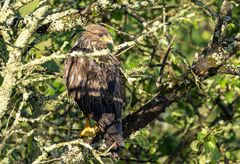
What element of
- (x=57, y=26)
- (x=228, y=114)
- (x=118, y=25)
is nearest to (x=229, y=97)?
(x=228, y=114)

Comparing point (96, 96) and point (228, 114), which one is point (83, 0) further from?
point (228, 114)

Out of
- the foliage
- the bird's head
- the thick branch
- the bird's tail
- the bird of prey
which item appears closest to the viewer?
the foliage

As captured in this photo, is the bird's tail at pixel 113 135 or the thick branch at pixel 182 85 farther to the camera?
the bird's tail at pixel 113 135

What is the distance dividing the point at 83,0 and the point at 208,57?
2.32 metres

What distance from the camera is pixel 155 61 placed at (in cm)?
676

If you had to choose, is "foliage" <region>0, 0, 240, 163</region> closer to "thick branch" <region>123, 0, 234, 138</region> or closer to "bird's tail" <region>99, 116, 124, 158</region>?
"thick branch" <region>123, 0, 234, 138</region>

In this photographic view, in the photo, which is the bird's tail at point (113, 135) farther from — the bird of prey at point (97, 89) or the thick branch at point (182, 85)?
the thick branch at point (182, 85)

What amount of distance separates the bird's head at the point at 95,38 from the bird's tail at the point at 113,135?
99 cm

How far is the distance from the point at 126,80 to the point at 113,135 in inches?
47.6

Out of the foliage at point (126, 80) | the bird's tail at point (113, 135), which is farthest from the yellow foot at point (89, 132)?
the bird's tail at point (113, 135)

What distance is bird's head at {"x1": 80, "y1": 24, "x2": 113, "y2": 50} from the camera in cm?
607

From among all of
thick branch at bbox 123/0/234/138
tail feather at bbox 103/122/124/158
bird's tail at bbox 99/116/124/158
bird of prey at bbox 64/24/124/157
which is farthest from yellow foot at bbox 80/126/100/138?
thick branch at bbox 123/0/234/138

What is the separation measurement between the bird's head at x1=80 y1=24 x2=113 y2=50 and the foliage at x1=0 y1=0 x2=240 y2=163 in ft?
0.40

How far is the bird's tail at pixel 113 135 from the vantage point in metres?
4.94
